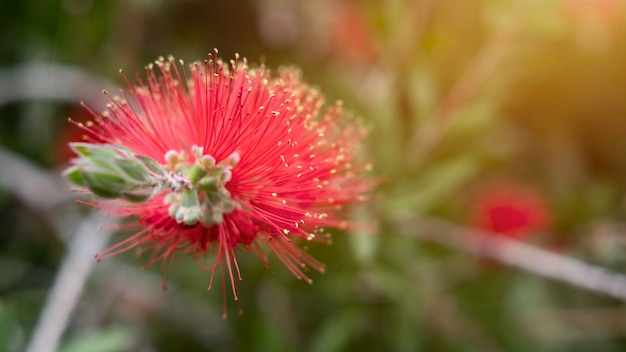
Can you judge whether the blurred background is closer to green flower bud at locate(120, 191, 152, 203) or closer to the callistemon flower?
the callistemon flower

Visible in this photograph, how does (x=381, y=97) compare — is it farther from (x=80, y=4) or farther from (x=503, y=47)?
(x=80, y=4)

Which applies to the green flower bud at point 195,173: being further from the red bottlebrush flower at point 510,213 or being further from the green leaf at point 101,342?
the red bottlebrush flower at point 510,213

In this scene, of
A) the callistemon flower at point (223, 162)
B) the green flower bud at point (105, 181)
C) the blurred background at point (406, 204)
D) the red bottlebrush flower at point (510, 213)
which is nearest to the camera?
the green flower bud at point (105, 181)

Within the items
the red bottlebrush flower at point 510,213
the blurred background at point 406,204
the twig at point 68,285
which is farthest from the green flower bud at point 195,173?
the red bottlebrush flower at point 510,213

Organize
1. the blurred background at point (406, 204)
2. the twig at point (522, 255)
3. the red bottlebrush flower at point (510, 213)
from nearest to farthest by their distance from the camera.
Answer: the twig at point (522, 255) < the blurred background at point (406, 204) < the red bottlebrush flower at point (510, 213)

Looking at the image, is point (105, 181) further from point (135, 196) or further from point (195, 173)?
point (195, 173)

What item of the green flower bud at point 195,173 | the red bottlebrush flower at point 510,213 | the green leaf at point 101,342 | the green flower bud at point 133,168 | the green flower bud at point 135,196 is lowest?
the green leaf at point 101,342

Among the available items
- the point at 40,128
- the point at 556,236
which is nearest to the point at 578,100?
the point at 556,236

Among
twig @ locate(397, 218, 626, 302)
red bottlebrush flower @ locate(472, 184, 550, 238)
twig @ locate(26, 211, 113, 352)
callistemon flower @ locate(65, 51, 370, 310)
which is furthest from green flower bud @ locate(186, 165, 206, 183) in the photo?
red bottlebrush flower @ locate(472, 184, 550, 238)
